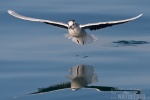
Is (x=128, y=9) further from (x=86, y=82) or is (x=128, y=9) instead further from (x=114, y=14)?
(x=86, y=82)

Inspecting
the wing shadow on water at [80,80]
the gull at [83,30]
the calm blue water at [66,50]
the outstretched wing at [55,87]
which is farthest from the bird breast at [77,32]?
the outstretched wing at [55,87]

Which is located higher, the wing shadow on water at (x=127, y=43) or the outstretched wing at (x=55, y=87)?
the wing shadow on water at (x=127, y=43)

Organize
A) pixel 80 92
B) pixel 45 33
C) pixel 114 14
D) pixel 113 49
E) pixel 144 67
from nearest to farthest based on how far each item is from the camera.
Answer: pixel 80 92, pixel 144 67, pixel 113 49, pixel 45 33, pixel 114 14

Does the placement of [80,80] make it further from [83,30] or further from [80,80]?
[83,30]

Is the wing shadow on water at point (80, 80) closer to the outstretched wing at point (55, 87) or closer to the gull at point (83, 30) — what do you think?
the outstretched wing at point (55, 87)

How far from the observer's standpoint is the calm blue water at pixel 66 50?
50.8 ft

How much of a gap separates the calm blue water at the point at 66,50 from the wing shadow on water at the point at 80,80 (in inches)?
4.4

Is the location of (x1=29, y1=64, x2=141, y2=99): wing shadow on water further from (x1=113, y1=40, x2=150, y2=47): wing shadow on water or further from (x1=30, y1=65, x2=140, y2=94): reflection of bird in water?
(x1=113, y1=40, x2=150, y2=47): wing shadow on water

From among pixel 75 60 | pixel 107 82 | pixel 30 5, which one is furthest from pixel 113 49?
pixel 30 5

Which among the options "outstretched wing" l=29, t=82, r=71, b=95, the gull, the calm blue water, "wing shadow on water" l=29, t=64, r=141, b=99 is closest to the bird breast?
the gull

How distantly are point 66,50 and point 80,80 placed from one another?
1890 millimetres

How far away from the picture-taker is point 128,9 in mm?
20578

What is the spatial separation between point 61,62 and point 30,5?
4.60 metres

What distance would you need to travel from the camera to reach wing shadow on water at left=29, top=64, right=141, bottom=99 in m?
15.2
